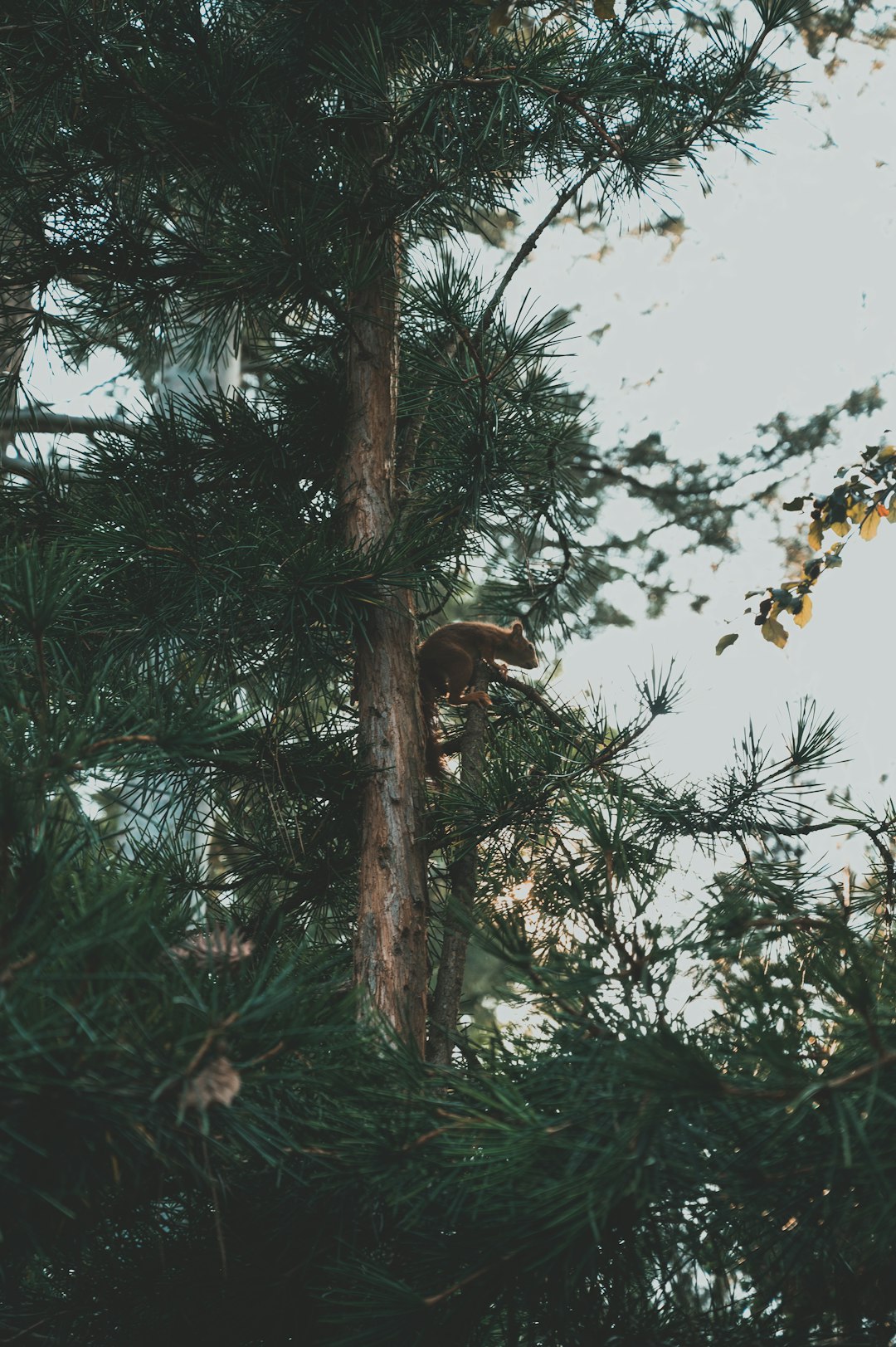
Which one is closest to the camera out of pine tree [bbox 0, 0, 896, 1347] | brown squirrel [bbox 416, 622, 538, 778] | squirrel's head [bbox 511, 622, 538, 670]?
pine tree [bbox 0, 0, 896, 1347]

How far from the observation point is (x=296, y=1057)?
1083 millimetres

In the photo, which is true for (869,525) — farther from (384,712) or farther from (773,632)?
(384,712)

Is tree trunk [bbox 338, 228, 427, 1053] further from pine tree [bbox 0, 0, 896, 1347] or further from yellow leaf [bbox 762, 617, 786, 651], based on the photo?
yellow leaf [bbox 762, 617, 786, 651]

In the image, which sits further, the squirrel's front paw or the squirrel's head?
the squirrel's head

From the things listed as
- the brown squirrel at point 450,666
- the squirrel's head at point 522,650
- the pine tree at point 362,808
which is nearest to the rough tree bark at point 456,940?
the pine tree at point 362,808

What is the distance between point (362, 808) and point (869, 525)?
2.80 ft

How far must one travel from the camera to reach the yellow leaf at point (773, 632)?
1.63m

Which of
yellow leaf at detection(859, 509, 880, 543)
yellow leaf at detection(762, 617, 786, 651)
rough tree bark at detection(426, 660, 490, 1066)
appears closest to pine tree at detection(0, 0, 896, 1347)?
rough tree bark at detection(426, 660, 490, 1066)

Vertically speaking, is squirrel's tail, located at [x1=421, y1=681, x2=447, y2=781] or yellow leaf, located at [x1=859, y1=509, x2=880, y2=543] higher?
squirrel's tail, located at [x1=421, y1=681, x2=447, y2=781]

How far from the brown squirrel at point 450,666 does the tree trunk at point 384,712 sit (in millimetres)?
152

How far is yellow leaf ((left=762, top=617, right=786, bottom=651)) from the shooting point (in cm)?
163

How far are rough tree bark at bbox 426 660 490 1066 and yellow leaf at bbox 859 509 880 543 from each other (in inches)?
25.6

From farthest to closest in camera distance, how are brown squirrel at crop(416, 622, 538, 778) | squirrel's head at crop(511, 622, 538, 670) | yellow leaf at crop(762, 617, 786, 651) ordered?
1. squirrel's head at crop(511, 622, 538, 670)
2. brown squirrel at crop(416, 622, 538, 778)
3. yellow leaf at crop(762, 617, 786, 651)

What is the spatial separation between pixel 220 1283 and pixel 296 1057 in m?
0.33
